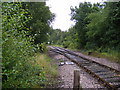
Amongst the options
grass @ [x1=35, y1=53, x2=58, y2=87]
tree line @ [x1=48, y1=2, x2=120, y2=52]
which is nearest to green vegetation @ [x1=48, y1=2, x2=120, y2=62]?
tree line @ [x1=48, y1=2, x2=120, y2=52]

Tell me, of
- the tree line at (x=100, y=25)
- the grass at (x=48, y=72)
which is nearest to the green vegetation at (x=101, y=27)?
the tree line at (x=100, y=25)

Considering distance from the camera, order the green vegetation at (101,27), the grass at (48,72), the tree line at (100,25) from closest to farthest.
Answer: the grass at (48,72), the green vegetation at (101,27), the tree line at (100,25)

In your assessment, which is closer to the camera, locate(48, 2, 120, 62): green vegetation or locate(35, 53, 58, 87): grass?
locate(35, 53, 58, 87): grass

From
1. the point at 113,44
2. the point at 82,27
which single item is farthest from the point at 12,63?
the point at 82,27

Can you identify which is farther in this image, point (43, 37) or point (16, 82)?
point (43, 37)

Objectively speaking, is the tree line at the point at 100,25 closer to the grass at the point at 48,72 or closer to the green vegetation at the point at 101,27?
the green vegetation at the point at 101,27

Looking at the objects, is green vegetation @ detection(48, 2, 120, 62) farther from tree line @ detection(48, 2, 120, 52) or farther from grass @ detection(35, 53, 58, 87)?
grass @ detection(35, 53, 58, 87)

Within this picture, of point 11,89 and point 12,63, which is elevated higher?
point 12,63

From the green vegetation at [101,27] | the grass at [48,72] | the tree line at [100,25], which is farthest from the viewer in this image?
the tree line at [100,25]

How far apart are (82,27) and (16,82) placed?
60.0ft

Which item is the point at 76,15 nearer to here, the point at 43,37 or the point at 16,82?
the point at 43,37

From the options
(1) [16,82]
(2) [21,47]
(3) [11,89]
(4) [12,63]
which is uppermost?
(2) [21,47]

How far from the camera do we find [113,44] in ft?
41.5

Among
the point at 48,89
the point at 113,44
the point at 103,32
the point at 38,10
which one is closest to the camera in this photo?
the point at 48,89
